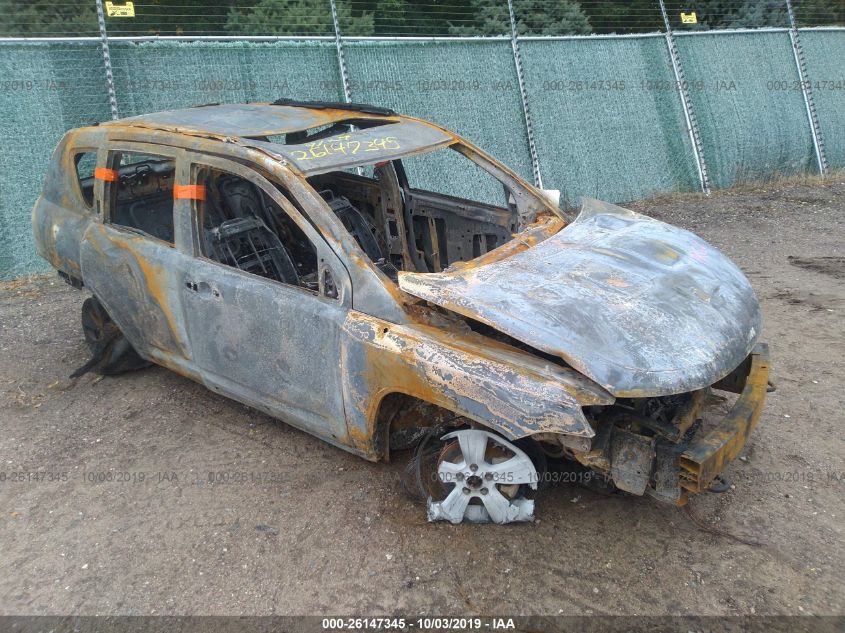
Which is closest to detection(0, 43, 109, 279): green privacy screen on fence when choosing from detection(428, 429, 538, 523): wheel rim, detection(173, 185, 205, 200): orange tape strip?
detection(173, 185, 205, 200): orange tape strip

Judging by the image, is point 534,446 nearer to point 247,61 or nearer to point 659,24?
point 247,61

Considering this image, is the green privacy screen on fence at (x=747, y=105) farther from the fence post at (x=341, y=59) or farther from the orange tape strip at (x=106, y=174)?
the orange tape strip at (x=106, y=174)

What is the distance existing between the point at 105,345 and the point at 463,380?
3.07 meters

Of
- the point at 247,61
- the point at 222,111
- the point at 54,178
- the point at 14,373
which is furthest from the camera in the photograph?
the point at 247,61

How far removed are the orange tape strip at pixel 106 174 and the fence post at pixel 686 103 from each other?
796cm

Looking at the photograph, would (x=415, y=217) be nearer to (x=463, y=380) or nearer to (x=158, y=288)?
(x=158, y=288)

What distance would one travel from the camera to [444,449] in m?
3.49

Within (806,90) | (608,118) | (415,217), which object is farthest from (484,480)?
(806,90)

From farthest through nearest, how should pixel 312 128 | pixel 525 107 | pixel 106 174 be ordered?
pixel 525 107, pixel 106 174, pixel 312 128

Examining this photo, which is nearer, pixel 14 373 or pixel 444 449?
pixel 444 449

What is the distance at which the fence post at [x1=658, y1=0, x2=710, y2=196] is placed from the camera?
999 cm

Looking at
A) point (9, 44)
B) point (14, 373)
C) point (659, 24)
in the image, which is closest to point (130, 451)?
point (14, 373)

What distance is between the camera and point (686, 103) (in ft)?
32.8

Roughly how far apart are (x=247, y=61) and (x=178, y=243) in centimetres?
437
